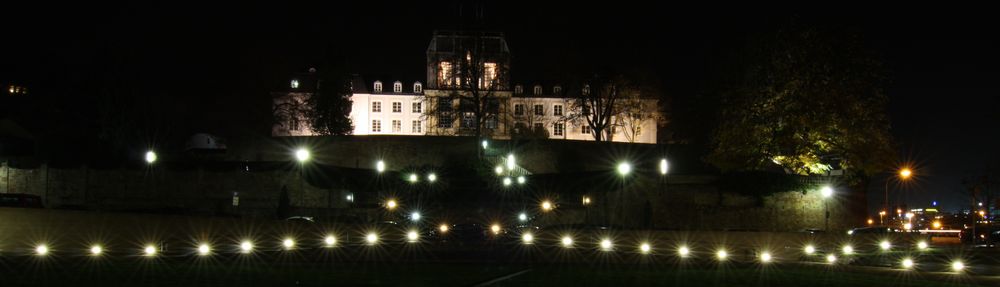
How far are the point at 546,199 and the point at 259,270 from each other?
3247 cm

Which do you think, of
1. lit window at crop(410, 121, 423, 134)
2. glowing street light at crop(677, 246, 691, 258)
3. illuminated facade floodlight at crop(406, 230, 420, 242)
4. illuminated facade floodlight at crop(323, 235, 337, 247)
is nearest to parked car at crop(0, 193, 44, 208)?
illuminated facade floodlight at crop(323, 235, 337, 247)

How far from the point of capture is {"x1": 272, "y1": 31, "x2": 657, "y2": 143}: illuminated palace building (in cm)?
6475

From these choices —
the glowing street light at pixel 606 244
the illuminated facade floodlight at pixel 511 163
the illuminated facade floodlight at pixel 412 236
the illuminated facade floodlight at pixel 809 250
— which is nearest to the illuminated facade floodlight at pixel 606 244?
the glowing street light at pixel 606 244

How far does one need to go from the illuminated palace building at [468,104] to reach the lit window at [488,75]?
0.07 m

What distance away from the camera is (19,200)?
44.4 metres

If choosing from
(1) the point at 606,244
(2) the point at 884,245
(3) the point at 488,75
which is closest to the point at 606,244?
(1) the point at 606,244

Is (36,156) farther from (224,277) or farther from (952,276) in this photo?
(952,276)

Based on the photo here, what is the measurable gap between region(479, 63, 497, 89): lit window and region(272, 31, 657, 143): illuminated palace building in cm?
7

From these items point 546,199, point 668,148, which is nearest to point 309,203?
point 546,199

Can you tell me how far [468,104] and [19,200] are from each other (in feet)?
94.2

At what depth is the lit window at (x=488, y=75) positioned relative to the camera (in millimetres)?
66188

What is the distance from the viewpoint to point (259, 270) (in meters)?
21.3

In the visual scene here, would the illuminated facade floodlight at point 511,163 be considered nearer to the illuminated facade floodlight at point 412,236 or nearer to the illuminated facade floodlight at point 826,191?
the illuminated facade floodlight at point 826,191

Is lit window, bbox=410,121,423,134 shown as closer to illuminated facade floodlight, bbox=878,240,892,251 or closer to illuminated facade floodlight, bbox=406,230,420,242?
illuminated facade floodlight, bbox=406,230,420,242
